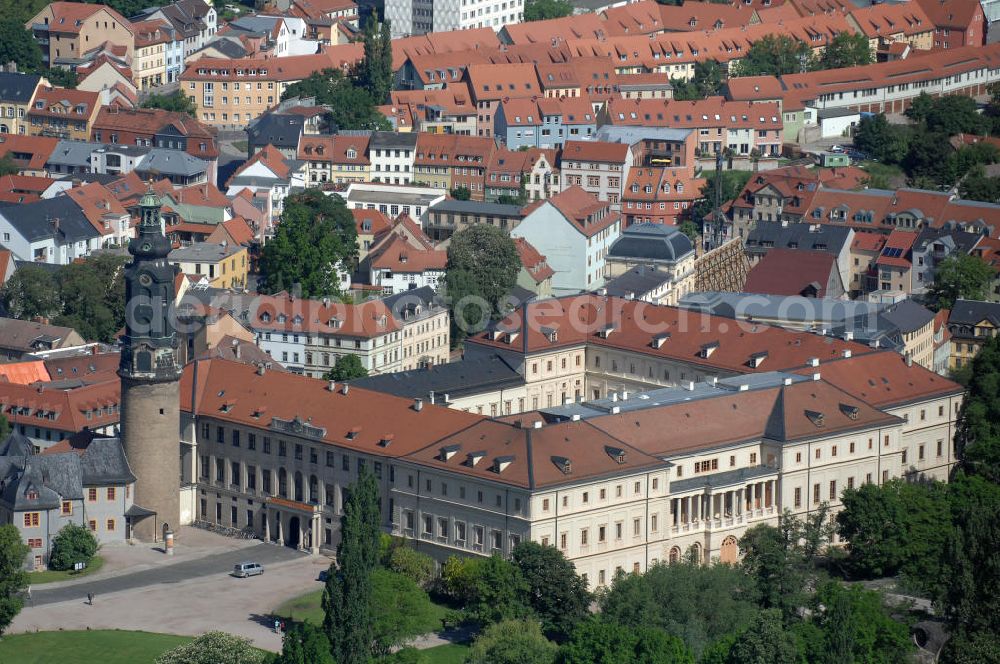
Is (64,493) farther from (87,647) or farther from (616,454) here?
(616,454)

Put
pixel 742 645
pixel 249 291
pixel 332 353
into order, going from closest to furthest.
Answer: pixel 742 645, pixel 332 353, pixel 249 291

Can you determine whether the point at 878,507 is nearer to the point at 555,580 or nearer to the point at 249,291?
the point at 555,580

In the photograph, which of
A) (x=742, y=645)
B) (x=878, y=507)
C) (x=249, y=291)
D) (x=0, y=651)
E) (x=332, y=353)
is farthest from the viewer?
(x=249, y=291)

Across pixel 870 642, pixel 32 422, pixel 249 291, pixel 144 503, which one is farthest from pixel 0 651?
pixel 249 291

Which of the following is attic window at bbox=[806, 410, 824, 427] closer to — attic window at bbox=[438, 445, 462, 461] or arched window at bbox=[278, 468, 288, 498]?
attic window at bbox=[438, 445, 462, 461]

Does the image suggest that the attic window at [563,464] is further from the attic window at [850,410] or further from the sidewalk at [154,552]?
the sidewalk at [154,552]

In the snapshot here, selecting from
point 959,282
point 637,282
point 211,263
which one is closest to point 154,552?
point 211,263

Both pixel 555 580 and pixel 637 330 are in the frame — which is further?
pixel 637 330
